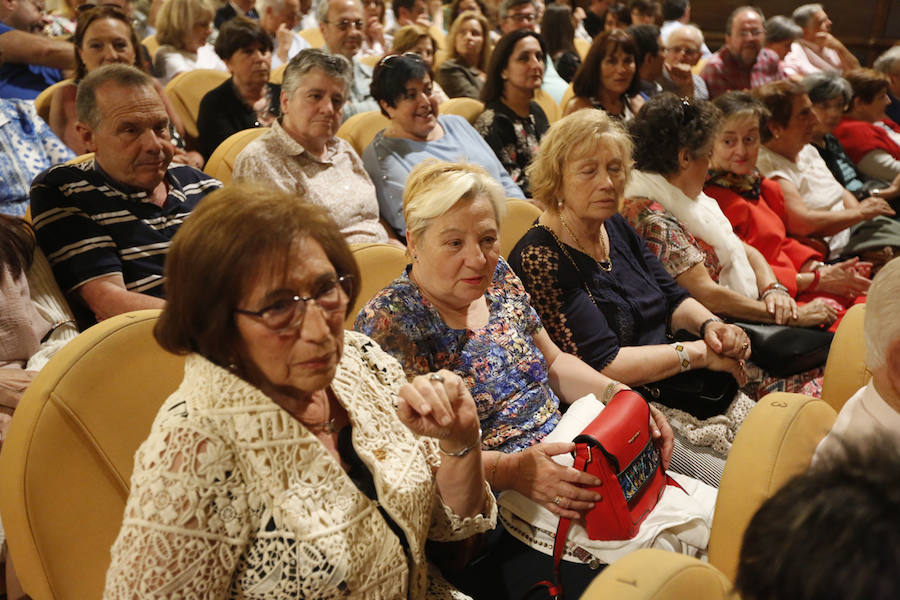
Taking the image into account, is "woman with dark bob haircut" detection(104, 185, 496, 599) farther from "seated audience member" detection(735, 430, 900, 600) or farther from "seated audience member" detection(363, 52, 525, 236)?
"seated audience member" detection(363, 52, 525, 236)

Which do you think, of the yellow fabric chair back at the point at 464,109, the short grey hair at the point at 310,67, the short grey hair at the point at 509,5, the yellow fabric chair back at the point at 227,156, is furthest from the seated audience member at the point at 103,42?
the short grey hair at the point at 509,5

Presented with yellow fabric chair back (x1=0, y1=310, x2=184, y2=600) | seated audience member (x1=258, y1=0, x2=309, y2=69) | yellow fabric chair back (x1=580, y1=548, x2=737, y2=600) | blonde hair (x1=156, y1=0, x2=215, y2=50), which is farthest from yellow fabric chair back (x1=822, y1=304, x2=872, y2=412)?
seated audience member (x1=258, y1=0, x2=309, y2=69)

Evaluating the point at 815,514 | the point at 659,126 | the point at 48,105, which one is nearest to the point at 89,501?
the point at 815,514

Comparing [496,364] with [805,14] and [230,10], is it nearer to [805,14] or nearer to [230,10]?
[230,10]

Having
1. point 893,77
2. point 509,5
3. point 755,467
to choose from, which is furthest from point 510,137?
point 893,77

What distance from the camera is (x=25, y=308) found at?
178 cm

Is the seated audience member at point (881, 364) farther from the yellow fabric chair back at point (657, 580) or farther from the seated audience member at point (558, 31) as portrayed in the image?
the seated audience member at point (558, 31)

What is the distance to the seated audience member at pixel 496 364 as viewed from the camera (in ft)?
4.93

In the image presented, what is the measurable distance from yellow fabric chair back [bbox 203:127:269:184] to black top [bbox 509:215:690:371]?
3.64 ft

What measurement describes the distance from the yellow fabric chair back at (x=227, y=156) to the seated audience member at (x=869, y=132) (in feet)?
10.6

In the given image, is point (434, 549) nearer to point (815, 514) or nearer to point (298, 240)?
point (298, 240)

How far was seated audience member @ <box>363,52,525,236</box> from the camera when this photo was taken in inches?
115

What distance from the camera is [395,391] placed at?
1324 mm

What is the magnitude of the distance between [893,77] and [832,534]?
18.6 feet
